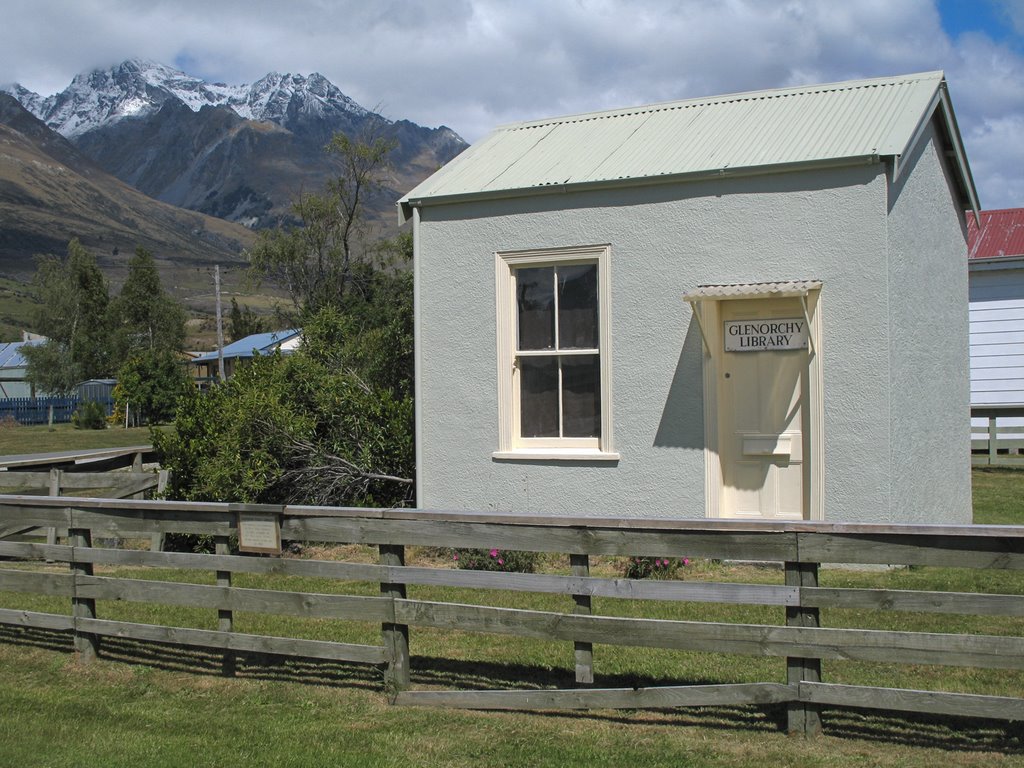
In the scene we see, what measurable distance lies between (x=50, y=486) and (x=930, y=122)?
975 centimetres

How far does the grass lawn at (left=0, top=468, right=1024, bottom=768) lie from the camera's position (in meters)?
5.01

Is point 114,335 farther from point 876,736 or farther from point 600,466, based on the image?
point 876,736

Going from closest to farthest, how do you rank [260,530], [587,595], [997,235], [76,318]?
1. [587,595]
2. [260,530]
3. [997,235]
4. [76,318]

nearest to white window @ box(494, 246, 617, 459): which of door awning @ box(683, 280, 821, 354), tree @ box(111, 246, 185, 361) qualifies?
door awning @ box(683, 280, 821, 354)

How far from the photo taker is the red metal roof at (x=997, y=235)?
1889 centimetres

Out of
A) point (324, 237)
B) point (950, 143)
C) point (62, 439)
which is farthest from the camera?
point (62, 439)

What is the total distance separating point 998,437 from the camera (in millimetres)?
17500

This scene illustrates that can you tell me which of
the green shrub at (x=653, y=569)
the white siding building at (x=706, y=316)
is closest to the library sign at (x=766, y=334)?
the white siding building at (x=706, y=316)

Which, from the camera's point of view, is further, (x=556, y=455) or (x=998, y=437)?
(x=998, y=437)

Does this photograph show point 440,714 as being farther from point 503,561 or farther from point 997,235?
point 997,235

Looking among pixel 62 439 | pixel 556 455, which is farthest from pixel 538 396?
pixel 62 439

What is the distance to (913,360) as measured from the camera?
9.63 m

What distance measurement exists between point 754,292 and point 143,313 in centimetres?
6183

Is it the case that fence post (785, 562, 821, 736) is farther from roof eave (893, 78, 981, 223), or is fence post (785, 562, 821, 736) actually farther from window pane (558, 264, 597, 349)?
window pane (558, 264, 597, 349)
